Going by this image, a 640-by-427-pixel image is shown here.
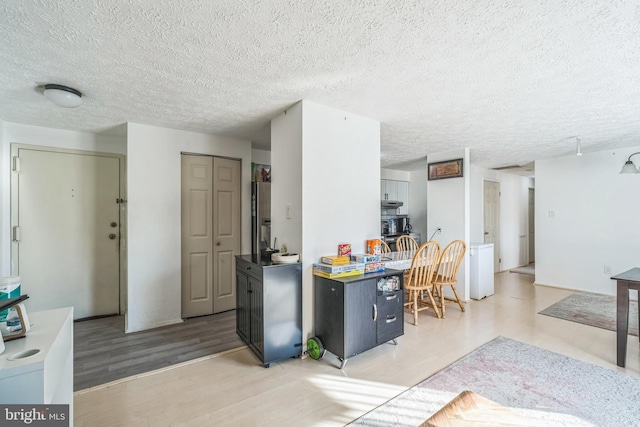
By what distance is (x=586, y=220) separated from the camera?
15.6 feet

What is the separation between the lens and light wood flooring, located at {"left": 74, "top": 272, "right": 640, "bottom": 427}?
5.84 ft

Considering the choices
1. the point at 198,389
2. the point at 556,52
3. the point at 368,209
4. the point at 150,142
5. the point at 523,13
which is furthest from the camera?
the point at 150,142

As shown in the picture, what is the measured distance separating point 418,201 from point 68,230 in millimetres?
6012

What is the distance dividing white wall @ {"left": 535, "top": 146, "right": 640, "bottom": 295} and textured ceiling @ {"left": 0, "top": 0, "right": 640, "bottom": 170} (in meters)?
1.86

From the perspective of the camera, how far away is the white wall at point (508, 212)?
568 cm

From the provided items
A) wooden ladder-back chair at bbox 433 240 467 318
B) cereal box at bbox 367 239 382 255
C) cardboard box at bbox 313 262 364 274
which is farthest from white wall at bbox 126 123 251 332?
wooden ladder-back chair at bbox 433 240 467 318

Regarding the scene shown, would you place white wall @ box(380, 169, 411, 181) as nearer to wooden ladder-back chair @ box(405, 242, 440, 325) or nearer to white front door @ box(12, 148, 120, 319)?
wooden ladder-back chair @ box(405, 242, 440, 325)

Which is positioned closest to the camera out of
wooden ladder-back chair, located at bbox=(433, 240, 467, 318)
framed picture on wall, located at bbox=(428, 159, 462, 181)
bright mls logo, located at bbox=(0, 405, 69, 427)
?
bright mls logo, located at bbox=(0, 405, 69, 427)

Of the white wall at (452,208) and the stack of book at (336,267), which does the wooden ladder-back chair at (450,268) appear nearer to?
the white wall at (452,208)

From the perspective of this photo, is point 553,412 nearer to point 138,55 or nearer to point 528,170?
point 138,55

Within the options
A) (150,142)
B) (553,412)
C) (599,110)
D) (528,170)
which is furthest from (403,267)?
(528,170)

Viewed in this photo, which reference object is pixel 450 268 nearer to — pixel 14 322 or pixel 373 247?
pixel 373 247

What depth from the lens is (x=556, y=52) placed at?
5.83ft

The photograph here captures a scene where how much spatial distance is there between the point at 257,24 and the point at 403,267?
253 centimetres
